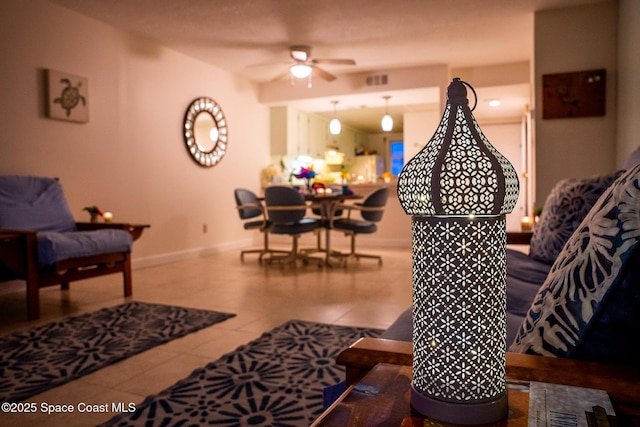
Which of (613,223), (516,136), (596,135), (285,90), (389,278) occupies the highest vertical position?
(285,90)

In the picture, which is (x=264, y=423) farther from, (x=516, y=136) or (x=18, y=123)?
(x=516, y=136)

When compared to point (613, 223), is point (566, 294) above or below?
below

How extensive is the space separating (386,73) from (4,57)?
14.8ft

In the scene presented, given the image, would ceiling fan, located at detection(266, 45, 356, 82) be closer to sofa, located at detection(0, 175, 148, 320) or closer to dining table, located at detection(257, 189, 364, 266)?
dining table, located at detection(257, 189, 364, 266)

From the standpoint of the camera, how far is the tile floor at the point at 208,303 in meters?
1.87

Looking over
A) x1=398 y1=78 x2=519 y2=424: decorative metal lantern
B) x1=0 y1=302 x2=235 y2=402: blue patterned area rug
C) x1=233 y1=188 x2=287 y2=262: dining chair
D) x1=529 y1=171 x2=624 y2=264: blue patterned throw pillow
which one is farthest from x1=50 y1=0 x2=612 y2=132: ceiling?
x1=398 y1=78 x2=519 y2=424: decorative metal lantern

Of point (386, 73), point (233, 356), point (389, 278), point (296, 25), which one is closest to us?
point (233, 356)

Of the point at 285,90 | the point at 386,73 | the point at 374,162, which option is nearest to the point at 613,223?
the point at 386,73

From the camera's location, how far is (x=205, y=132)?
6.10 meters

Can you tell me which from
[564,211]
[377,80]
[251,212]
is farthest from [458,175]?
[377,80]

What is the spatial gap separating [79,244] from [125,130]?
2143 mm

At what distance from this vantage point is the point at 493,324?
52 centimetres

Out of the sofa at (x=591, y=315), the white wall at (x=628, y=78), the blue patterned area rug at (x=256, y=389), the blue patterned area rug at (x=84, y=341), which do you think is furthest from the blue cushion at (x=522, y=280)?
the white wall at (x=628, y=78)

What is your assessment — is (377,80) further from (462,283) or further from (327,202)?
(462,283)
